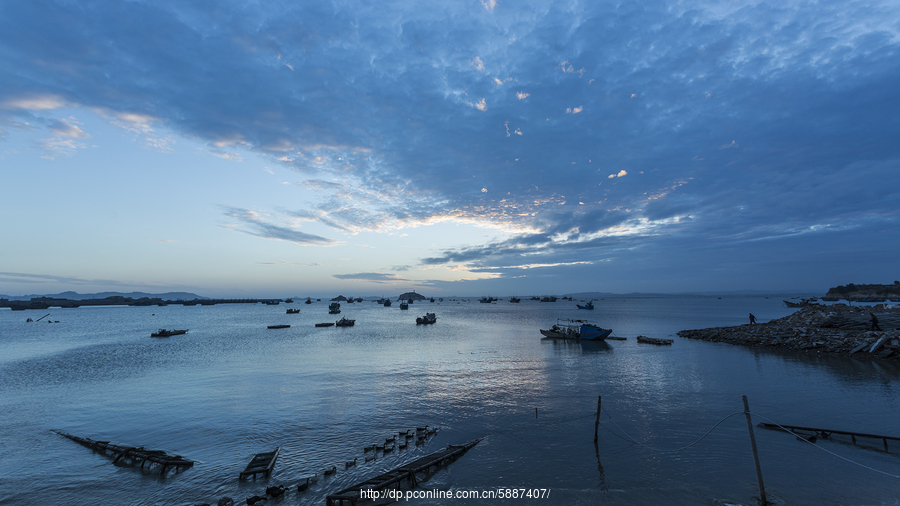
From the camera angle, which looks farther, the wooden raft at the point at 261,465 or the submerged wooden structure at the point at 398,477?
the wooden raft at the point at 261,465

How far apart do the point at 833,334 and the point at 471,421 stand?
4528 cm

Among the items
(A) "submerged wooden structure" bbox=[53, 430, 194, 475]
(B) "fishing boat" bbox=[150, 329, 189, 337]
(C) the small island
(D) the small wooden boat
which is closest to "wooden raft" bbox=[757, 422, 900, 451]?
(A) "submerged wooden structure" bbox=[53, 430, 194, 475]

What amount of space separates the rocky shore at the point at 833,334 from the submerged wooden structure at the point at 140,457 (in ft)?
172

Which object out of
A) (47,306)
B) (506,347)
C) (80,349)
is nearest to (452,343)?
(506,347)

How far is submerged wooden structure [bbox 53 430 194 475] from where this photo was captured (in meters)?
13.8

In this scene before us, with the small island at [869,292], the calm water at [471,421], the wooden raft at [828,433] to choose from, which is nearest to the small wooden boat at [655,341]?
the calm water at [471,421]

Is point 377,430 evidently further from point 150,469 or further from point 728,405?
point 728,405

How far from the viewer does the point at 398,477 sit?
12062mm

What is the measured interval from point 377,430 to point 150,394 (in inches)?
750

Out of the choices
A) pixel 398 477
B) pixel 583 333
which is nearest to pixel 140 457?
pixel 398 477

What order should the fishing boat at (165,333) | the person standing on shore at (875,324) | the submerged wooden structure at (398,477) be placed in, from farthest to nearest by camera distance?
the fishing boat at (165,333), the person standing on shore at (875,324), the submerged wooden structure at (398,477)

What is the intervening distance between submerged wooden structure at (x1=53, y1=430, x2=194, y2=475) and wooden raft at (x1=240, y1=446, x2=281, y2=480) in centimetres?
254

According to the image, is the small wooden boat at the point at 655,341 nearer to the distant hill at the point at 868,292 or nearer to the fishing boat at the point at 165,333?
the fishing boat at the point at 165,333

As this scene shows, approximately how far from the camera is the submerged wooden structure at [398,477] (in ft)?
34.9
